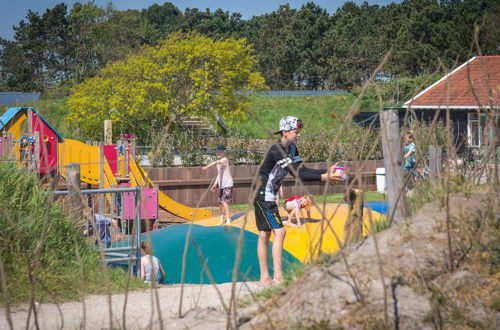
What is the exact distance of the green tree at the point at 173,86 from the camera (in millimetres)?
33312

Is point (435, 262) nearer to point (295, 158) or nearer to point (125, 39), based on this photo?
point (295, 158)

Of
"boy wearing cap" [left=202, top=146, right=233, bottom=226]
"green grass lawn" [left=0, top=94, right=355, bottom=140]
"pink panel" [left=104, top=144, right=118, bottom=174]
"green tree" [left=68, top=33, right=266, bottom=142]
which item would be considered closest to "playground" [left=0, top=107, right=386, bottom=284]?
"boy wearing cap" [left=202, top=146, right=233, bottom=226]

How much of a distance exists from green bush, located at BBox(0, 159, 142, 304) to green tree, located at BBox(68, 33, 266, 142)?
2483cm

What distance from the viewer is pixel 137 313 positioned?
6.36m

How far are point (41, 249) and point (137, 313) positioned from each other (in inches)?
64.6

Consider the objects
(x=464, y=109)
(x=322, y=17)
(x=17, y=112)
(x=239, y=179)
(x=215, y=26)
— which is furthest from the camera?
(x=215, y=26)

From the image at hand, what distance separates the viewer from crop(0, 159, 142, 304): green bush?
7141 millimetres

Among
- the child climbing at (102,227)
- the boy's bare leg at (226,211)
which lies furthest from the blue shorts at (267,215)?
the boy's bare leg at (226,211)

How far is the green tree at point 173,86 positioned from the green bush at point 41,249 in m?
24.8

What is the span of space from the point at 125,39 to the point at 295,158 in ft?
202

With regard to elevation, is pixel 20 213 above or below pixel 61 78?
below

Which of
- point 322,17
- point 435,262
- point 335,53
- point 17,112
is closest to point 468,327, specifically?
point 435,262

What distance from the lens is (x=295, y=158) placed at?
782 centimetres

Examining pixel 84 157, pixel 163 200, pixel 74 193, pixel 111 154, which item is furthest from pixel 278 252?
pixel 111 154
